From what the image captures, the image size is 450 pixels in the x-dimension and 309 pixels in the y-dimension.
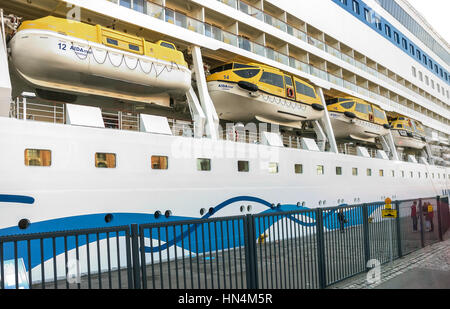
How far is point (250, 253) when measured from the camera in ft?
17.0

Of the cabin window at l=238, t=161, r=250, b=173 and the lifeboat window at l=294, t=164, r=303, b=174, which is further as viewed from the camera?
the lifeboat window at l=294, t=164, r=303, b=174

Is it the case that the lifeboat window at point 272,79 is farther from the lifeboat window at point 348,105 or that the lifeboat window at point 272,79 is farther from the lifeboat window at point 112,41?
the lifeboat window at point 348,105

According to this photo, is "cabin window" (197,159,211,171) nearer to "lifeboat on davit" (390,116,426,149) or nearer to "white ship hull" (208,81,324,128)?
"white ship hull" (208,81,324,128)

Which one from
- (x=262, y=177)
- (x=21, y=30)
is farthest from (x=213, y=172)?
(x=21, y=30)

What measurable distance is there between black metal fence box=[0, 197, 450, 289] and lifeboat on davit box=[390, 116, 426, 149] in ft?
54.4

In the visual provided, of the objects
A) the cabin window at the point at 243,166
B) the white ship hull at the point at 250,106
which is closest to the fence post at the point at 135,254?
the cabin window at the point at 243,166

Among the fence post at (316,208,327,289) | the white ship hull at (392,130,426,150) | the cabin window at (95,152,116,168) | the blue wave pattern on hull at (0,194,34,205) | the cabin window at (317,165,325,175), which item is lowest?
the fence post at (316,208,327,289)

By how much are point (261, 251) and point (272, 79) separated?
9927 millimetres

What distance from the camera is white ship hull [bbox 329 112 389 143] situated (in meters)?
19.5

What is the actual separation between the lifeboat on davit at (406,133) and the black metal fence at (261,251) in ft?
54.4

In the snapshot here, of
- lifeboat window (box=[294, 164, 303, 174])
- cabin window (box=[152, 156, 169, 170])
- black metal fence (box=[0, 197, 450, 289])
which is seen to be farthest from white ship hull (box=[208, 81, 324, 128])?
black metal fence (box=[0, 197, 450, 289])

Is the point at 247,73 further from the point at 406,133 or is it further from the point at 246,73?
the point at 406,133

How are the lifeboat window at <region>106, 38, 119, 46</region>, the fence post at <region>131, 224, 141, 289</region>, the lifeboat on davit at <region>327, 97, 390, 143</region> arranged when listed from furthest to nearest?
the lifeboat on davit at <region>327, 97, 390, 143</region>
the lifeboat window at <region>106, 38, 119, 46</region>
the fence post at <region>131, 224, 141, 289</region>

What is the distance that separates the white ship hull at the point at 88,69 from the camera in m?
8.88
